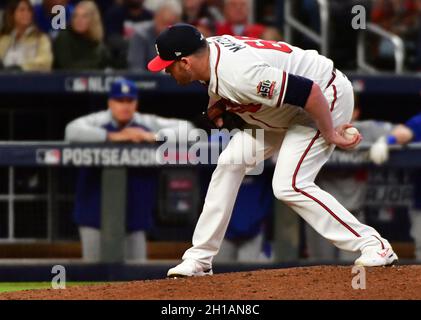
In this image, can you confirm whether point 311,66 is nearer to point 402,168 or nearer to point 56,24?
point 402,168

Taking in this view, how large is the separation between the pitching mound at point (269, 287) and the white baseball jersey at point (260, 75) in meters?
0.86

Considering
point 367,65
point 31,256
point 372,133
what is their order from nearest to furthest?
point 31,256 → point 372,133 → point 367,65

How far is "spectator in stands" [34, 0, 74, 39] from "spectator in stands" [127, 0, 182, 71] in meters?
0.66

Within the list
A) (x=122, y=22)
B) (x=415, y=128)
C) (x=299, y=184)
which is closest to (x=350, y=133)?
(x=299, y=184)

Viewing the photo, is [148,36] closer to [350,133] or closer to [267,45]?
[267,45]

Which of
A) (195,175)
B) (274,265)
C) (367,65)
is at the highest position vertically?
(367,65)

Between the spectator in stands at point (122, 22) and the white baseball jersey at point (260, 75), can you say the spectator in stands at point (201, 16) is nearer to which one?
the spectator in stands at point (122, 22)

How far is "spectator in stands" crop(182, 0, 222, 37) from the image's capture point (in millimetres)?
11094

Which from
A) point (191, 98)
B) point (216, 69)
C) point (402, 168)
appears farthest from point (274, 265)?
point (216, 69)

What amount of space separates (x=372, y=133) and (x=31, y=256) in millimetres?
2930

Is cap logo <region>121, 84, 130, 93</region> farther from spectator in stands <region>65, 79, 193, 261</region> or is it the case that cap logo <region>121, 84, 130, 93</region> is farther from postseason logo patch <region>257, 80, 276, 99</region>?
postseason logo patch <region>257, 80, 276, 99</region>

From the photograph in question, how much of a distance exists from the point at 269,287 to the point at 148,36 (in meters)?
5.03

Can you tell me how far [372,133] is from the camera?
989 centimetres

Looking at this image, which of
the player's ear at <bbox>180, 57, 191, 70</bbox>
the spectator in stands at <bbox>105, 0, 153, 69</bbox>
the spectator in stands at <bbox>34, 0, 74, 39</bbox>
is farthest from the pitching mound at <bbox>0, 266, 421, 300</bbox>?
the spectator in stands at <bbox>34, 0, 74, 39</bbox>
